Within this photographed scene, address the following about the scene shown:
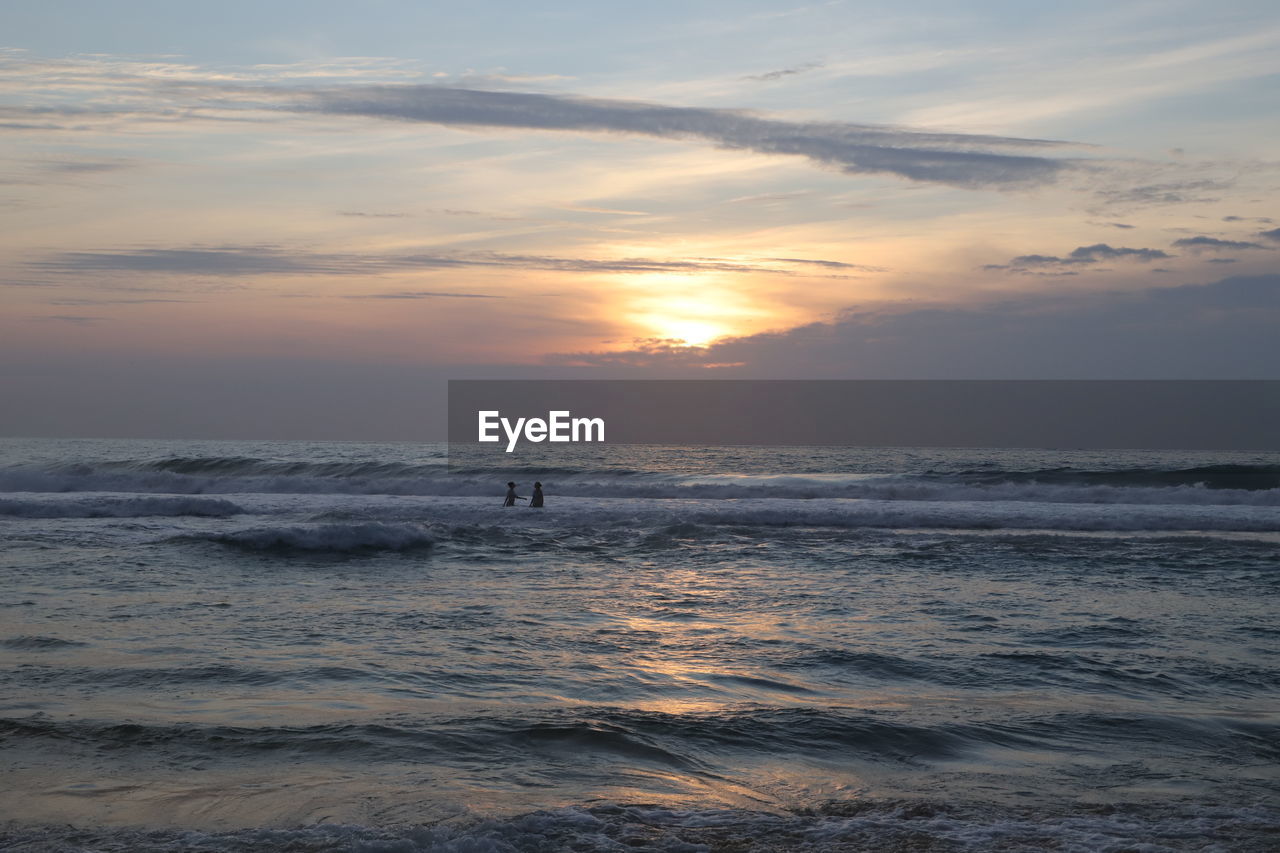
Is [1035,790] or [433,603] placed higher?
[1035,790]

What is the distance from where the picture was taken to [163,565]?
1602 cm

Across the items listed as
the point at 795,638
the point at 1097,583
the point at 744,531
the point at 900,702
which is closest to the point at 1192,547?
the point at 1097,583

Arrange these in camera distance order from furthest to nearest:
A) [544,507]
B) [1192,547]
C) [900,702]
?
1. [544,507]
2. [1192,547]
3. [900,702]

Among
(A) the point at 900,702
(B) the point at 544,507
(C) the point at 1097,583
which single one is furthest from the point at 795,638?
(B) the point at 544,507

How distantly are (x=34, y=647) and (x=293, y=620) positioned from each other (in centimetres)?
Answer: 283

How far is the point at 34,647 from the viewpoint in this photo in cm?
945

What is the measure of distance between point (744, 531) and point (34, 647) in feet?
57.7

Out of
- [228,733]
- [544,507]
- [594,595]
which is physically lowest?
[544,507]

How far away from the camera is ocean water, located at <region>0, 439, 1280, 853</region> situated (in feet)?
18.2

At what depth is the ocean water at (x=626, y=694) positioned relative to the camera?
554 cm

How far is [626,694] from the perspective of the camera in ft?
27.2

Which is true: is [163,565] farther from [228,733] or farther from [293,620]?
[228,733]

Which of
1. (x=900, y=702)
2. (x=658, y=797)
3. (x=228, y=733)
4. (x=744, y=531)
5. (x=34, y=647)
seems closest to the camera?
(x=658, y=797)

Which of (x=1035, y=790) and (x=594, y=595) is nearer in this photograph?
(x=1035, y=790)
